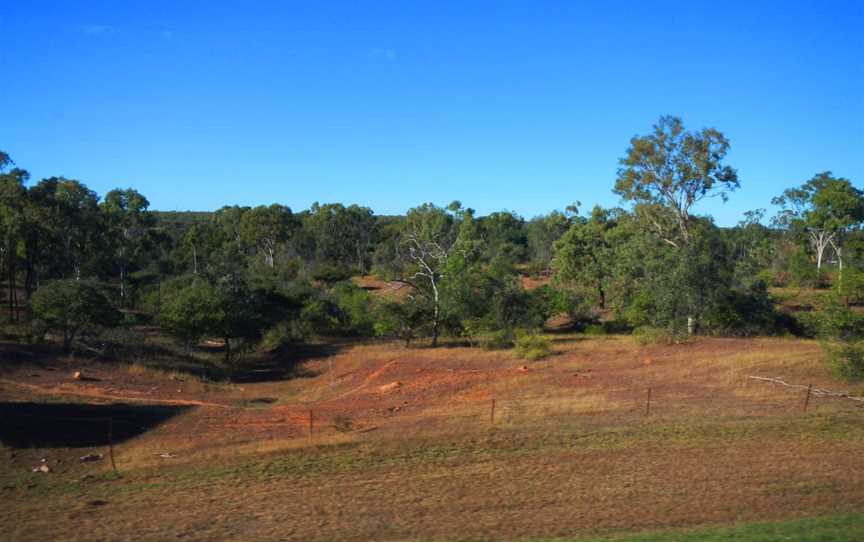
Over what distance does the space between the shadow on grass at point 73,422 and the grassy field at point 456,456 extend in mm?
93

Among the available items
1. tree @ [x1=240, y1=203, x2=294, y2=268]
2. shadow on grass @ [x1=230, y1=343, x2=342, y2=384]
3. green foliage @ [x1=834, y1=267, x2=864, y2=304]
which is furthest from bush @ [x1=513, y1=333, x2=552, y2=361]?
tree @ [x1=240, y1=203, x2=294, y2=268]

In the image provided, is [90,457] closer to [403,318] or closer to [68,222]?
[403,318]

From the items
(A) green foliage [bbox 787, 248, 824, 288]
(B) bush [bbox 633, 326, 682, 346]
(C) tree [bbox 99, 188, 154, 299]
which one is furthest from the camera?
(C) tree [bbox 99, 188, 154, 299]

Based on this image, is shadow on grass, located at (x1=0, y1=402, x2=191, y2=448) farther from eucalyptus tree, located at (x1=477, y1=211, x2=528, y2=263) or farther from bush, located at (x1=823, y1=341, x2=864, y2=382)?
eucalyptus tree, located at (x1=477, y1=211, x2=528, y2=263)

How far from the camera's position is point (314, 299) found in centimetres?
4788

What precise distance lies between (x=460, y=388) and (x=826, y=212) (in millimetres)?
45180

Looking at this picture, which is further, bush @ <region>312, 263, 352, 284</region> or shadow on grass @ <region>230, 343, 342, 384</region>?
bush @ <region>312, 263, 352, 284</region>

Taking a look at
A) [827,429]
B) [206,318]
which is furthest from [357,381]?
[827,429]

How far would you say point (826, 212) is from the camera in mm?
57844

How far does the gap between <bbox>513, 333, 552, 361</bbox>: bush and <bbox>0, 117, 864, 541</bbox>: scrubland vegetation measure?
0.12 meters

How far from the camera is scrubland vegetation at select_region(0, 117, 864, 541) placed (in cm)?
1323

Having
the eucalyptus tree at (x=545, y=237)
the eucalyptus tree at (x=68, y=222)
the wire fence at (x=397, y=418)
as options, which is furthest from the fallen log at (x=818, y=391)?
the eucalyptus tree at (x=545, y=237)

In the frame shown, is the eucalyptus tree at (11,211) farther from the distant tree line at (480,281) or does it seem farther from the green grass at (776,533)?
the green grass at (776,533)

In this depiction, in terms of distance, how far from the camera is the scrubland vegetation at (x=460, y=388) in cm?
1323
